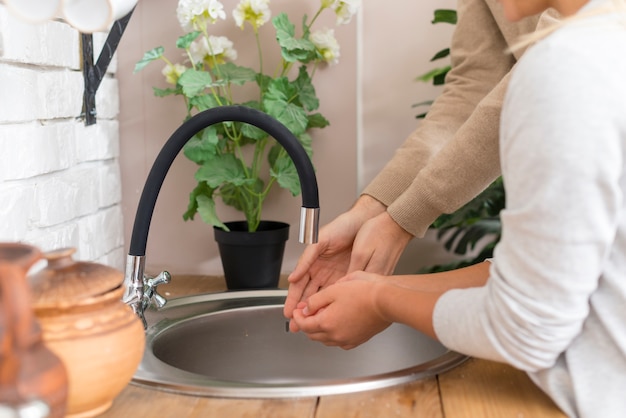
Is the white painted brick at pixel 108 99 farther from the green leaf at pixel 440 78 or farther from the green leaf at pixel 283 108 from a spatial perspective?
the green leaf at pixel 440 78

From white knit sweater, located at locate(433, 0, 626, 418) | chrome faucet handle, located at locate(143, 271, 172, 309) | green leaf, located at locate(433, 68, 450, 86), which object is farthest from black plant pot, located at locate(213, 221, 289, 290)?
white knit sweater, located at locate(433, 0, 626, 418)

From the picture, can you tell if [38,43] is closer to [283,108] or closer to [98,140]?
[98,140]

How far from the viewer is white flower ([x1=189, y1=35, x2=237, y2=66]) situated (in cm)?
151

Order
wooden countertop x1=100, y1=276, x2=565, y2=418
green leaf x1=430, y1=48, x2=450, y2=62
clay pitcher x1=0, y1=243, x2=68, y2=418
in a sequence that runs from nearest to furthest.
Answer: clay pitcher x1=0, y1=243, x2=68, y2=418 → wooden countertop x1=100, y1=276, x2=565, y2=418 → green leaf x1=430, y1=48, x2=450, y2=62

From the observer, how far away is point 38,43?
48.6 inches

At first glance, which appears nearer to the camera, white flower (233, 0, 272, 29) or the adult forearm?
the adult forearm

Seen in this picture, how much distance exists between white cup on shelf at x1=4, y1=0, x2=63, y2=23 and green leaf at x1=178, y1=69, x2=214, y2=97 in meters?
0.52

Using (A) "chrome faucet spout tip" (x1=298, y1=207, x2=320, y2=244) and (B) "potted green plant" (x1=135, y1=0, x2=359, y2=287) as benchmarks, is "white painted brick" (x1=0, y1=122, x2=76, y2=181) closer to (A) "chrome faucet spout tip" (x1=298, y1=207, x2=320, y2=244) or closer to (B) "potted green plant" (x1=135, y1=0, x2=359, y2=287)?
(B) "potted green plant" (x1=135, y1=0, x2=359, y2=287)

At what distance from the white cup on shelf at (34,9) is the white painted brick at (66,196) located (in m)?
0.39

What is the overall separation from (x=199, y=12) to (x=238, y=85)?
0.63 feet

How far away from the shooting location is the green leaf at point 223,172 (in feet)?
4.84

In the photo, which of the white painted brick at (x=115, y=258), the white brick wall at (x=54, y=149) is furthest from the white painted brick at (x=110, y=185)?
the white painted brick at (x=115, y=258)

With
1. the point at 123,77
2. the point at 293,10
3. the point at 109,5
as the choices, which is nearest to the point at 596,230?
the point at 109,5

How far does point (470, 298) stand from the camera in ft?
2.66
